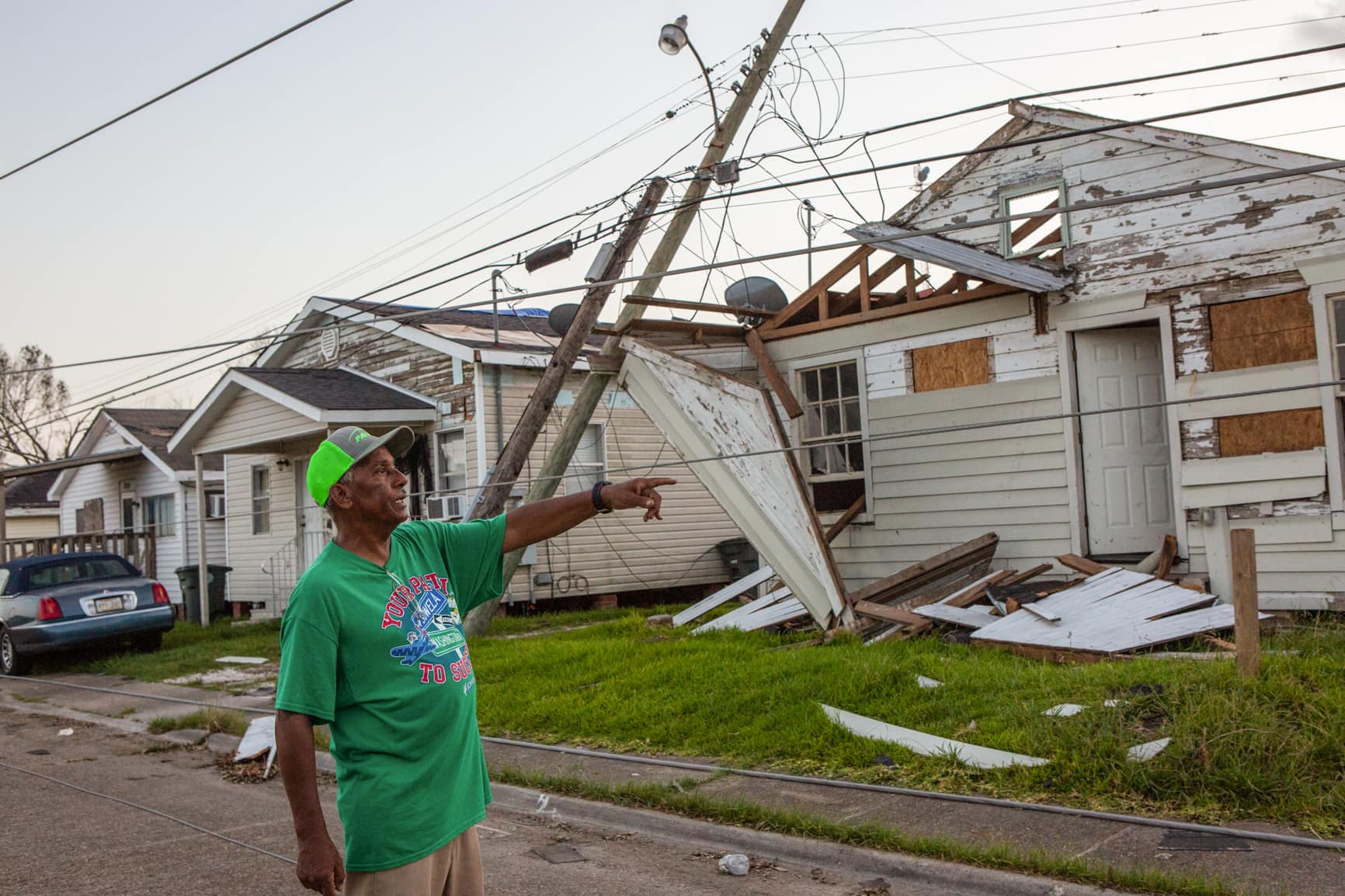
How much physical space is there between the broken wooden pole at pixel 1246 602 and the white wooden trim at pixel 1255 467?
12.1 feet

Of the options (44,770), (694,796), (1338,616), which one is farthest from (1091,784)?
(44,770)

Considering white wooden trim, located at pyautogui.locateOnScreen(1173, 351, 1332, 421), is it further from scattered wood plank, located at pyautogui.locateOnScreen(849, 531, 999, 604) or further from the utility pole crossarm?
the utility pole crossarm

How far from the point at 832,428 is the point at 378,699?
1045cm

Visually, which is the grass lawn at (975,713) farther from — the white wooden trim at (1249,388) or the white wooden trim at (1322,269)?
the white wooden trim at (1322,269)

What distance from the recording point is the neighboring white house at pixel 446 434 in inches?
697

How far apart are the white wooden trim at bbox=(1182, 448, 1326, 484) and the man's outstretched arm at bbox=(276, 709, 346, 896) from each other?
9.22 m

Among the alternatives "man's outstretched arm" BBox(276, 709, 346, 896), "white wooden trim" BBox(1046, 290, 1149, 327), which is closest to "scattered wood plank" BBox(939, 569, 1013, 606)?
"white wooden trim" BBox(1046, 290, 1149, 327)

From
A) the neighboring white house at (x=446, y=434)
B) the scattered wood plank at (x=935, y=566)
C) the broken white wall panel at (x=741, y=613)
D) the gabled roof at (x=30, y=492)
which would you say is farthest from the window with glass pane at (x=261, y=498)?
the gabled roof at (x=30, y=492)

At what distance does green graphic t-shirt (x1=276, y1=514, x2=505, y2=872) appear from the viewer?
2879 mm

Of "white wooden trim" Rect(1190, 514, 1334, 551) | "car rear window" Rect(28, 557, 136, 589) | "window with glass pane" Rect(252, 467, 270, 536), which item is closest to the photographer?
"white wooden trim" Rect(1190, 514, 1334, 551)

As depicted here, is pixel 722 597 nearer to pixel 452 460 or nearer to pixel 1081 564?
pixel 1081 564

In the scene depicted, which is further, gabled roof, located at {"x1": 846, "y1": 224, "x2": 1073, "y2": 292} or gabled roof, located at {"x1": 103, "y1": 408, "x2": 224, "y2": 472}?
gabled roof, located at {"x1": 103, "y1": 408, "x2": 224, "y2": 472}

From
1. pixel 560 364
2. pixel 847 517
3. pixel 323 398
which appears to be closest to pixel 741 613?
pixel 847 517

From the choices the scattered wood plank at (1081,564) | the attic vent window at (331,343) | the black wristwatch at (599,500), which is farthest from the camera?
the attic vent window at (331,343)
